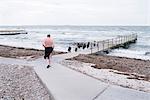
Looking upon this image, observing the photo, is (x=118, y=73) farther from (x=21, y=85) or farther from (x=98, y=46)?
(x=98, y=46)

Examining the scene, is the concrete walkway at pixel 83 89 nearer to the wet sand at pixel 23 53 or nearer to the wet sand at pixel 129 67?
the wet sand at pixel 129 67

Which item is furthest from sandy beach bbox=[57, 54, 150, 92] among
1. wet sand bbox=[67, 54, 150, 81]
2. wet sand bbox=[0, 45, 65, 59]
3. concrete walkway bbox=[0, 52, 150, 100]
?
wet sand bbox=[0, 45, 65, 59]

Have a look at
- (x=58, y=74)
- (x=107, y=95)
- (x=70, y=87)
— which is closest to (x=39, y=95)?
(x=70, y=87)

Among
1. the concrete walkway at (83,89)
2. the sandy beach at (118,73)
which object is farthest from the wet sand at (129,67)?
the concrete walkway at (83,89)

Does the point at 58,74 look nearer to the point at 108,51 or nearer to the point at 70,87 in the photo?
the point at 70,87

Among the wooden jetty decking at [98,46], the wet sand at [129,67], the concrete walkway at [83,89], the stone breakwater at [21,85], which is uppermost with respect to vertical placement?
the concrete walkway at [83,89]

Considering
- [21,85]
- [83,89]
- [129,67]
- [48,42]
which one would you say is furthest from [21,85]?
[129,67]

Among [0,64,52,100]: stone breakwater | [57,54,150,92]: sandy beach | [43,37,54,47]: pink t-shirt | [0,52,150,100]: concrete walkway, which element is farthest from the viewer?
[43,37,54,47]: pink t-shirt

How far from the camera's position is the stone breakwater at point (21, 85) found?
31.7ft

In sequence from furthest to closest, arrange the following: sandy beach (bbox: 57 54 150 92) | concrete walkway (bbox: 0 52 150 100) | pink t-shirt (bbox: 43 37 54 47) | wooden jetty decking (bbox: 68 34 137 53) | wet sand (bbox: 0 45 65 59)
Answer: wooden jetty decking (bbox: 68 34 137 53), wet sand (bbox: 0 45 65 59), pink t-shirt (bbox: 43 37 54 47), sandy beach (bbox: 57 54 150 92), concrete walkway (bbox: 0 52 150 100)

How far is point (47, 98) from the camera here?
9195 mm

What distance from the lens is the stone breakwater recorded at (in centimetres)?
966

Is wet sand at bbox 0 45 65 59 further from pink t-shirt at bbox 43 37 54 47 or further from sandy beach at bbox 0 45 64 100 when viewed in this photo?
sandy beach at bbox 0 45 64 100

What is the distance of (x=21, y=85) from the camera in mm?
11500
